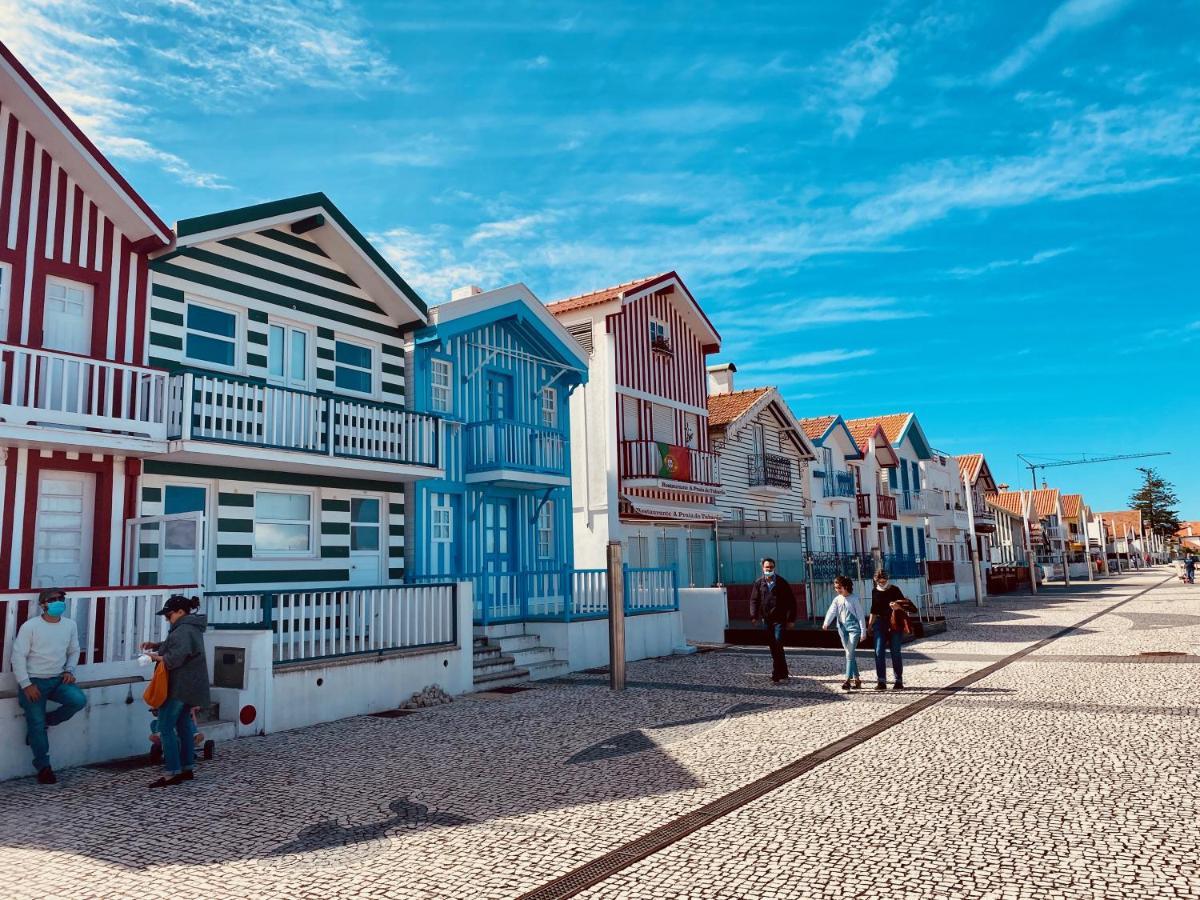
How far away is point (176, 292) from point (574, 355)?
339 inches

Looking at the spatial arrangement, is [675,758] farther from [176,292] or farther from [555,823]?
[176,292]

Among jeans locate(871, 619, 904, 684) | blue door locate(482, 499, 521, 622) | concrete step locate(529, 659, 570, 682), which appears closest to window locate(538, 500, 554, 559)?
blue door locate(482, 499, 521, 622)

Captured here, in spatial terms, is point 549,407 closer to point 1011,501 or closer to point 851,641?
point 851,641

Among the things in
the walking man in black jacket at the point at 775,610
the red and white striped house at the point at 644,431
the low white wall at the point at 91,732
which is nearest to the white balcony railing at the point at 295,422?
the low white wall at the point at 91,732

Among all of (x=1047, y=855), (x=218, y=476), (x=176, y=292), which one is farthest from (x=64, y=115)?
(x=1047, y=855)

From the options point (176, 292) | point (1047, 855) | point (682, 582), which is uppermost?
point (176, 292)

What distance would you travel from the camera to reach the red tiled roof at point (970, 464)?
54.7m

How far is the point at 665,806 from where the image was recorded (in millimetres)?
6750

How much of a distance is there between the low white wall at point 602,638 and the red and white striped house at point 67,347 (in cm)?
729

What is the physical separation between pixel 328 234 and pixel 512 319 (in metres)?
4.40

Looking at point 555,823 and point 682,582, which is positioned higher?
point 682,582

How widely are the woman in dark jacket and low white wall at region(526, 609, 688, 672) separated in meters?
8.34

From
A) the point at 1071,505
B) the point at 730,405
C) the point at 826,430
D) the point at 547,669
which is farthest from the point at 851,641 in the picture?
the point at 1071,505

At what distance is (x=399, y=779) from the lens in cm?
799
